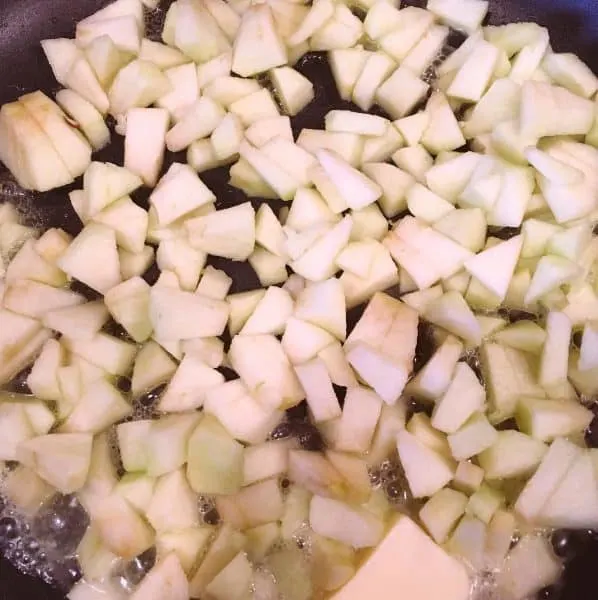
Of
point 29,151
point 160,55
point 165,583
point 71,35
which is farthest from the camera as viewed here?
point 71,35

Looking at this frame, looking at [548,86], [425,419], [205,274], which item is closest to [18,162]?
[205,274]

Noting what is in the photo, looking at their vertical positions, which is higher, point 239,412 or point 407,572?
point 239,412

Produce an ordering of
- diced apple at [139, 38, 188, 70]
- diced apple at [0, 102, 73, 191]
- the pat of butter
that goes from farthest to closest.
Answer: diced apple at [139, 38, 188, 70], diced apple at [0, 102, 73, 191], the pat of butter

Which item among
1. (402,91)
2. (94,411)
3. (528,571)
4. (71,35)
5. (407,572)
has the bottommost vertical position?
(528,571)

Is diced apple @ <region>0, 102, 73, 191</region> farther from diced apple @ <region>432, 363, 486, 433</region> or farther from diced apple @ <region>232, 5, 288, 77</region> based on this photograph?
diced apple @ <region>432, 363, 486, 433</region>

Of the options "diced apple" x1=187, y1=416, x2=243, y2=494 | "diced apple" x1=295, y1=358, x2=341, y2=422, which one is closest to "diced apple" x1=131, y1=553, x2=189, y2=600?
"diced apple" x1=187, y1=416, x2=243, y2=494

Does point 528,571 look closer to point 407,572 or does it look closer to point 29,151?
point 407,572

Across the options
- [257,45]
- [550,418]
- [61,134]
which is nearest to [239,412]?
[550,418]
